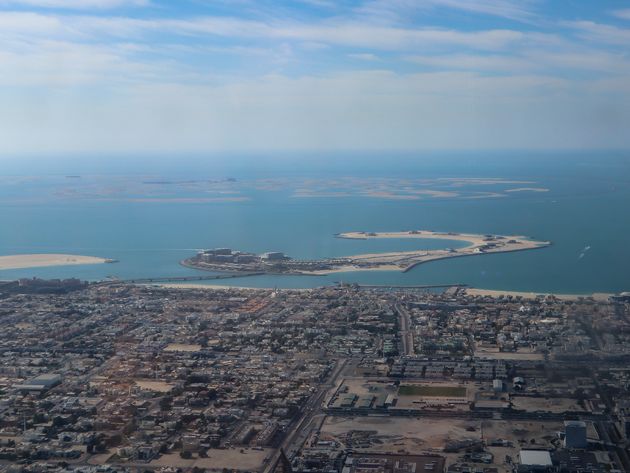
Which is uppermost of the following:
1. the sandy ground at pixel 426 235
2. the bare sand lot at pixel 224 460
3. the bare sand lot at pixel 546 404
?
the bare sand lot at pixel 546 404

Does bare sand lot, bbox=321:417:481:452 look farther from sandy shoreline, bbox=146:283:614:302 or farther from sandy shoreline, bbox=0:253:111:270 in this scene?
sandy shoreline, bbox=0:253:111:270

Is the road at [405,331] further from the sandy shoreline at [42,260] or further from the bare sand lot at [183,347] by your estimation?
the sandy shoreline at [42,260]

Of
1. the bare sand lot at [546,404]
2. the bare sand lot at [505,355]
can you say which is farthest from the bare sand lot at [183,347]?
the bare sand lot at [546,404]

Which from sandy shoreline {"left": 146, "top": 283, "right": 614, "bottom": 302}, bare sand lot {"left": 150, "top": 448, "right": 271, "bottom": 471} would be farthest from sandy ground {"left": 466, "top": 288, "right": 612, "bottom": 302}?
bare sand lot {"left": 150, "top": 448, "right": 271, "bottom": 471}

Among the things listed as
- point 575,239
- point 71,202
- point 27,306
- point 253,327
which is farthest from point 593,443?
point 71,202

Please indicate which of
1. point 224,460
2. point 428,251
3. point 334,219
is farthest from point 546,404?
point 334,219

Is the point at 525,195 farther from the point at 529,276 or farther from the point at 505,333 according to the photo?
the point at 505,333
